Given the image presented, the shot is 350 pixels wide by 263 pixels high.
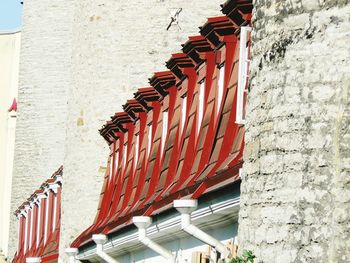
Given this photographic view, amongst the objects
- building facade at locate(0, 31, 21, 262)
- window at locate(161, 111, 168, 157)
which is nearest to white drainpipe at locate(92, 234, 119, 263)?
window at locate(161, 111, 168, 157)

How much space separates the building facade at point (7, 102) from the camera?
6226cm

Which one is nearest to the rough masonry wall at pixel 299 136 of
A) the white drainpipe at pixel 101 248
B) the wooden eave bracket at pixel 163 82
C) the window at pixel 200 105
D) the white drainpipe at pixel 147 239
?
the window at pixel 200 105

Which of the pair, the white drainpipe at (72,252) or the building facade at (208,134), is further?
the white drainpipe at (72,252)

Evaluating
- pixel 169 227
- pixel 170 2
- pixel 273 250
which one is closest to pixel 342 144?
pixel 273 250

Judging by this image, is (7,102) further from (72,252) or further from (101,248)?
(101,248)

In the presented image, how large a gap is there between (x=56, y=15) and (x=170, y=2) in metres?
20.1

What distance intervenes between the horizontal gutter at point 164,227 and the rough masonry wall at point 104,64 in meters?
1.34

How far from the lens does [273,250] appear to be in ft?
36.4

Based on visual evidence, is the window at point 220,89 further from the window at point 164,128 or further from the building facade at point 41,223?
the building facade at point 41,223

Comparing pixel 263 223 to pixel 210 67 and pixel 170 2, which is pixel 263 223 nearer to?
pixel 210 67

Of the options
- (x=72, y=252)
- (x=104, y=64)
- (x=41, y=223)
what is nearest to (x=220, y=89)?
(x=104, y=64)

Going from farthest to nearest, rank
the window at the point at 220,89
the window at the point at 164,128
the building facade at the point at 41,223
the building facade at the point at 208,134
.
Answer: the building facade at the point at 41,223, the window at the point at 164,128, the window at the point at 220,89, the building facade at the point at 208,134

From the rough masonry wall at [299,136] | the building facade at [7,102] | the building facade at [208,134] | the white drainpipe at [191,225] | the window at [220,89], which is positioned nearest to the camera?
the rough masonry wall at [299,136]

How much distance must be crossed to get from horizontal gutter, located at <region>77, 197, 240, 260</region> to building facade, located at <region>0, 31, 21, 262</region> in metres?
34.5
